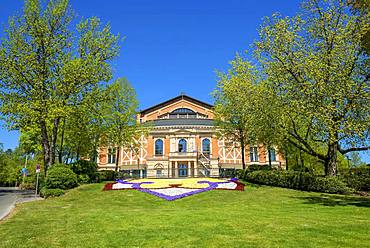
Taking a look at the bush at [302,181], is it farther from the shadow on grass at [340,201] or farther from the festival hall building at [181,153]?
the festival hall building at [181,153]

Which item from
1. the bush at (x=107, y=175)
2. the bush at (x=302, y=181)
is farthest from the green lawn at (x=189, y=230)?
the bush at (x=107, y=175)

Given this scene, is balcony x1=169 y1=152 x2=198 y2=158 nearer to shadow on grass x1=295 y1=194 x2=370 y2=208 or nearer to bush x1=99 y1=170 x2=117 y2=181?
bush x1=99 y1=170 x2=117 y2=181

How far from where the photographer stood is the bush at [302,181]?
60.9 feet

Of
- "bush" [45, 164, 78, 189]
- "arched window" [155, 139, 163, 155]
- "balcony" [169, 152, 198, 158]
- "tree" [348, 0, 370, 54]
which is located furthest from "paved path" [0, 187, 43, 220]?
"arched window" [155, 139, 163, 155]

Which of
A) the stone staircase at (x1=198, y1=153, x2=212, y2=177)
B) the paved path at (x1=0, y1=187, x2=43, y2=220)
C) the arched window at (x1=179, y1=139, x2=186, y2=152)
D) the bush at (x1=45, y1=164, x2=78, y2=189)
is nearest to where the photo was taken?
the paved path at (x1=0, y1=187, x2=43, y2=220)

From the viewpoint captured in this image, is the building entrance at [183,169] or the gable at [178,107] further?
the gable at [178,107]

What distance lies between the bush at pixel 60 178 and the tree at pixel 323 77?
14.7m

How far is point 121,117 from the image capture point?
30.7 meters

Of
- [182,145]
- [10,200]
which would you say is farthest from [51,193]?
[182,145]

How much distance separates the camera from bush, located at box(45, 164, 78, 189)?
1948 centimetres

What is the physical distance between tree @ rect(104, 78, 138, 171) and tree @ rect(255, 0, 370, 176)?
15.9 metres

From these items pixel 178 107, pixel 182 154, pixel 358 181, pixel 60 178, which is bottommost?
pixel 358 181

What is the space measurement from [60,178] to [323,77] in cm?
1810

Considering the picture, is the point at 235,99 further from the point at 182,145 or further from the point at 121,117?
the point at 182,145
